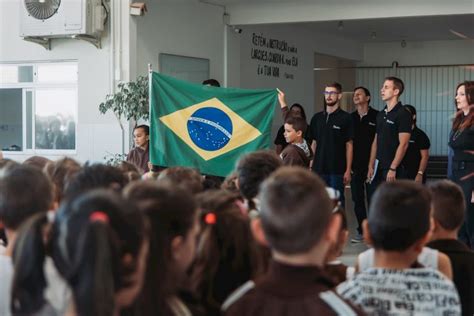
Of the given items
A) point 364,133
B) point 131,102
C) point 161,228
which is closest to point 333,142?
point 364,133

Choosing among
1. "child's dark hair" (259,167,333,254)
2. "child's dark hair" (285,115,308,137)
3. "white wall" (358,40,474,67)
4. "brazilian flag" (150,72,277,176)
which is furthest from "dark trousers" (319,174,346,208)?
"white wall" (358,40,474,67)

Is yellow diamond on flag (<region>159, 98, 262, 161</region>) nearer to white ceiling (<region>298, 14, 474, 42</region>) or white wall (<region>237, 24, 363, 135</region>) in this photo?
white wall (<region>237, 24, 363, 135</region>)

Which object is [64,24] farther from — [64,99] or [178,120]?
[178,120]

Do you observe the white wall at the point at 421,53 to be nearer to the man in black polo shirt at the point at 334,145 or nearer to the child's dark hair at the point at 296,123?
the man in black polo shirt at the point at 334,145

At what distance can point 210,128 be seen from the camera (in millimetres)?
7277

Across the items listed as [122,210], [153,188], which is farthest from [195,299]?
[122,210]

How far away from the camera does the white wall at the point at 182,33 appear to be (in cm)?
1014

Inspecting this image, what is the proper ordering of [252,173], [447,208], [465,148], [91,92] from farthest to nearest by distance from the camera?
[91,92] < [465,148] < [252,173] < [447,208]

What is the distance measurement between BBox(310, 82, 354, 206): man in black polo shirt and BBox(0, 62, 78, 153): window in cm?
365

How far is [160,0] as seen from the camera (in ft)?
34.2

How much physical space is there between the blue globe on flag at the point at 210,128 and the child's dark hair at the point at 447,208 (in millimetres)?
4254

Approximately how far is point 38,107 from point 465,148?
20.1 ft

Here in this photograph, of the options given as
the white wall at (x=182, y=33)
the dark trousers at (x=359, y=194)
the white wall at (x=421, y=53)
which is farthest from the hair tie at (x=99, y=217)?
the white wall at (x=421, y=53)

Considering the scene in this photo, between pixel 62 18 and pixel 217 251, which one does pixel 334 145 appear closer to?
pixel 62 18
